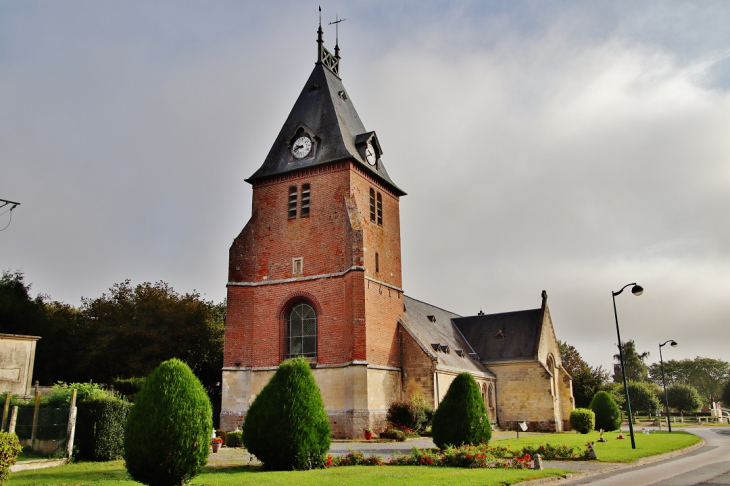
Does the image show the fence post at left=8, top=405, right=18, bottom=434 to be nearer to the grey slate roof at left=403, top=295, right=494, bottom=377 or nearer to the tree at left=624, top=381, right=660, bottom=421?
the grey slate roof at left=403, top=295, right=494, bottom=377

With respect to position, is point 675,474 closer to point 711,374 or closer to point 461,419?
point 461,419

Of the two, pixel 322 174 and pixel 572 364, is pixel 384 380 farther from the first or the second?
pixel 572 364

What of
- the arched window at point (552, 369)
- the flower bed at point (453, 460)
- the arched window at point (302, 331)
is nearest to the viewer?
the flower bed at point (453, 460)

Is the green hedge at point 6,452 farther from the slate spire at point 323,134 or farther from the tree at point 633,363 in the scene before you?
the tree at point 633,363

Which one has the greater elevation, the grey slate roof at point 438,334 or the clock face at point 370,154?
the clock face at point 370,154

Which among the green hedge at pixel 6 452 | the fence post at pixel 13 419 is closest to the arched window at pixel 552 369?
the fence post at pixel 13 419

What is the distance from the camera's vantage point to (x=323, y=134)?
3322 centimetres

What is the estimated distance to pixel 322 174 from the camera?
105ft

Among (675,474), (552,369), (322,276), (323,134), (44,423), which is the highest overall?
(323,134)

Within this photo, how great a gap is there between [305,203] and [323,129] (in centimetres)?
441

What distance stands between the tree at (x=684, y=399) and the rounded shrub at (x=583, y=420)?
4023 cm

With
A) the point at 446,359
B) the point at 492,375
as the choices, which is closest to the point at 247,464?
the point at 446,359

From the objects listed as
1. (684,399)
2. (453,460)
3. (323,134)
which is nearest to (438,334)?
(323,134)

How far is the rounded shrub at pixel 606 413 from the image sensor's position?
125ft
